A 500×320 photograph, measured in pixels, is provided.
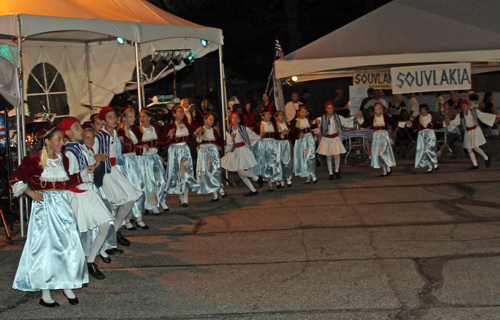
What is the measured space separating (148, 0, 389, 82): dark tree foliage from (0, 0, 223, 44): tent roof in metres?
14.8

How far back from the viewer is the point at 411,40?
44.9 ft

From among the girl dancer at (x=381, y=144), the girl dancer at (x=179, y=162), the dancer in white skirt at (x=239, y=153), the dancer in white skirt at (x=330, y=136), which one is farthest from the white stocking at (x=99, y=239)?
the girl dancer at (x=381, y=144)

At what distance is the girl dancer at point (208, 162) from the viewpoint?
432 inches

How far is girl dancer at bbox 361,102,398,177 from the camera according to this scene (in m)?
13.2

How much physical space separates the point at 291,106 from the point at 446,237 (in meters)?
8.84

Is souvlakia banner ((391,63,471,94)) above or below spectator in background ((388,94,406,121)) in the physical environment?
above

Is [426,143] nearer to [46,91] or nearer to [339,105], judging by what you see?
[339,105]

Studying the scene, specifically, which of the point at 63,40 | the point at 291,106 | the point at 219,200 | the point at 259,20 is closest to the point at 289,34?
the point at 259,20

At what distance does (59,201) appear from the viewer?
219 inches

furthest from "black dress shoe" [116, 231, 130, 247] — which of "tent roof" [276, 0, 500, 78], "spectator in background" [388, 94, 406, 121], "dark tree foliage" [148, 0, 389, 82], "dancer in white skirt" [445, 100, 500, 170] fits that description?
"dark tree foliage" [148, 0, 389, 82]

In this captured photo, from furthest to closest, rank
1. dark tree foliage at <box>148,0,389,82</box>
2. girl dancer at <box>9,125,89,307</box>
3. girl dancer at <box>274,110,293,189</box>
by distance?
dark tree foliage at <box>148,0,389,82</box>
girl dancer at <box>274,110,293,189</box>
girl dancer at <box>9,125,89,307</box>

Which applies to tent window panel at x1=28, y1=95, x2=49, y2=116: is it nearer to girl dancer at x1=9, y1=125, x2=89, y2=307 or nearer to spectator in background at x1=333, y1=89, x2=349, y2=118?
spectator in background at x1=333, y1=89, x2=349, y2=118

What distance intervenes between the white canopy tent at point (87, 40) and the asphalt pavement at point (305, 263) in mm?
2778

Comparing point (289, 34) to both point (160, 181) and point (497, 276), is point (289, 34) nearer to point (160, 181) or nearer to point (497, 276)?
point (160, 181)
